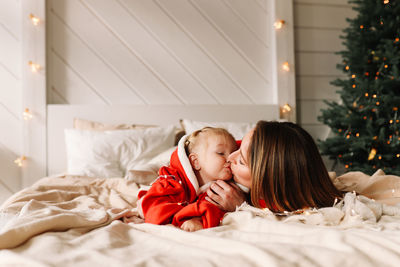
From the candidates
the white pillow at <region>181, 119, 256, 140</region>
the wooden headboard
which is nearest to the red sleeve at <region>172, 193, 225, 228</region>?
the white pillow at <region>181, 119, 256, 140</region>

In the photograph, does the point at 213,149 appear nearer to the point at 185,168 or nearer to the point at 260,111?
the point at 185,168

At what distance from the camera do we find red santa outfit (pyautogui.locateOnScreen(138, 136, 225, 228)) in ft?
3.34

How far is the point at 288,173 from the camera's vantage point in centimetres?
107

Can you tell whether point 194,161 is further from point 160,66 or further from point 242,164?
point 160,66

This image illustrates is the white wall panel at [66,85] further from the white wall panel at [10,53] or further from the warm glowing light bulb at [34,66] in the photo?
the white wall panel at [10,53]

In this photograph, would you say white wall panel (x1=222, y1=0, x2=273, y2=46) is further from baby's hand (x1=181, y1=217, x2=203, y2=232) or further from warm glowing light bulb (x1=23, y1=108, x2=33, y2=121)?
baby's hand (x1=181, y1=217, x2=203, y2=232)

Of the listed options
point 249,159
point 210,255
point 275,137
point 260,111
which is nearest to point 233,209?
point 249,159

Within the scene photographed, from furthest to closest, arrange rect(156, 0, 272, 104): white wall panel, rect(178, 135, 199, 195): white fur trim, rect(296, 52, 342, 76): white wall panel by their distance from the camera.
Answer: rect(296, 52, 342, 76): white wall panel → rect(156, 0, 272, 104): white wall panel → rect(178, 135, 199, 195): white fur trim

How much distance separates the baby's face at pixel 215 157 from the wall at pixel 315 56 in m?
1.90

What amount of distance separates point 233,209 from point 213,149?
0.80 feet

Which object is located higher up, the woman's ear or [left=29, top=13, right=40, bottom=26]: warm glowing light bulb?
[left=29, top=13, right=40, bottom=26]: warm glowing light bulb

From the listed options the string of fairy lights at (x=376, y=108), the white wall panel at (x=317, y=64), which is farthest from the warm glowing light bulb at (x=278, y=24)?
the string of fairy lights at (x=376, y=108)

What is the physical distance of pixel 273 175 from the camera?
1064mm

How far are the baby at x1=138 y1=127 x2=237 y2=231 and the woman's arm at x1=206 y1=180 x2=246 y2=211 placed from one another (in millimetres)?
34
